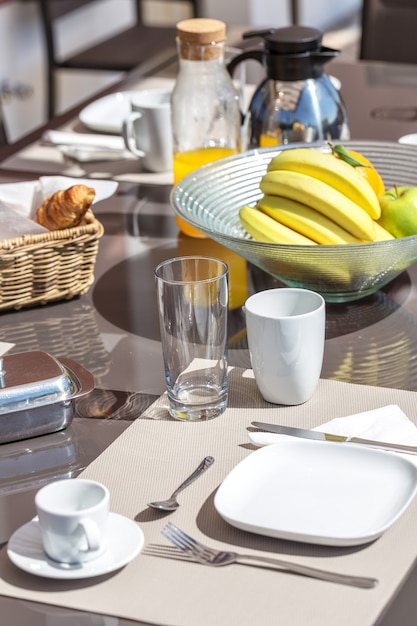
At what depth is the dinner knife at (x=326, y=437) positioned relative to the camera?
2.43ft

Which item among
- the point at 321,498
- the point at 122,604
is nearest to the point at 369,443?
the point at 321,498

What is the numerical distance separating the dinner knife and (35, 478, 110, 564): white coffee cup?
0.19 m

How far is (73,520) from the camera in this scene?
60 cm

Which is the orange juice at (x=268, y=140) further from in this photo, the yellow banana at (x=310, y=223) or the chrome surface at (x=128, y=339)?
the yellow banana at (x=310, y=223)

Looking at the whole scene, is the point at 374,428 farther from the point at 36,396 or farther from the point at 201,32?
the point at 201,32

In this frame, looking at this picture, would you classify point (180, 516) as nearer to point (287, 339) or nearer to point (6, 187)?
point (287, 339)

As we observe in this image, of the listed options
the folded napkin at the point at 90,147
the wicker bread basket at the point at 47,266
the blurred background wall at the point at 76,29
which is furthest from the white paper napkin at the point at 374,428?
the blurred background wall at the point at 76,29

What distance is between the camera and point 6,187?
3.61ft

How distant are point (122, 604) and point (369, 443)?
0.81ft

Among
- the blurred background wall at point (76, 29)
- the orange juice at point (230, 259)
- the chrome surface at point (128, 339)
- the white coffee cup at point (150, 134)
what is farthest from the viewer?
the blurred background wall at point (76, 29)

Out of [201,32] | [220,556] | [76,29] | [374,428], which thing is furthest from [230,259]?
[76,29]

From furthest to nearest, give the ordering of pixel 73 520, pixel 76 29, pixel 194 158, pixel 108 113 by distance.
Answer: pixel 76 29 < pixel 108 113 < pixel 194 158 < pixel 73 520

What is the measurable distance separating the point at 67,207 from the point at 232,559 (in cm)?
49

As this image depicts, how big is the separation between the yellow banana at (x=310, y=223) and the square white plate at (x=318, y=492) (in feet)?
0.97
